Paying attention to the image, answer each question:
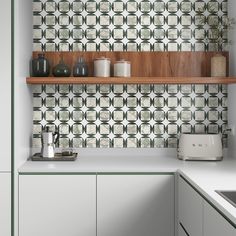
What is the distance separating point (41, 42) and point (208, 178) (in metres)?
1.78

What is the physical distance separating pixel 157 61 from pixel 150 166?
0.94 m

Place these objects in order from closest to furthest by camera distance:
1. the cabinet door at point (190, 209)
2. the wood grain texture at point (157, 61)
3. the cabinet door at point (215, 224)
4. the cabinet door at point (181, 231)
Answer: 1. the cabinet door at point (215, 224)
2. the cabinet door at point (190, 209)
3. the cabinet door at point (181, 231)
4. the wood grain texture at point (157, 61)

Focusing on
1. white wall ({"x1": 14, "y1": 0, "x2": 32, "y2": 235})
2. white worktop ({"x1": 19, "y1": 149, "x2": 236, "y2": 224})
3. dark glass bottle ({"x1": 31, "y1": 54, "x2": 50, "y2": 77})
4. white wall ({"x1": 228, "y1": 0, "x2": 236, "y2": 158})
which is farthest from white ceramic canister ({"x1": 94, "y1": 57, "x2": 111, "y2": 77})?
white wall ({"x1": 228, "y1": 0, "x2": 236, "y2": 158})

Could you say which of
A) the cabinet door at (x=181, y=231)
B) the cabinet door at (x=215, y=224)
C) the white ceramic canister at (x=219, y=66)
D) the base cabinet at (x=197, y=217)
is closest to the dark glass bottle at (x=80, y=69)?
the white ceramic canister at (x=219, y=66)

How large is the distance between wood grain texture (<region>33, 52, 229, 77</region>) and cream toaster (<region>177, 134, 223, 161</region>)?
0.53m

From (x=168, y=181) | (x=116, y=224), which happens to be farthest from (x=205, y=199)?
(x=116, y=224)

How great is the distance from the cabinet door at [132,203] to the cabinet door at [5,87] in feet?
2.12

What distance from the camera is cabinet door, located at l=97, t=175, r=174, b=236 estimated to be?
111 inches

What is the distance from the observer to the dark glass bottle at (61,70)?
3.21 m

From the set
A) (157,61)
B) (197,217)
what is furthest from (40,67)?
(197,217)

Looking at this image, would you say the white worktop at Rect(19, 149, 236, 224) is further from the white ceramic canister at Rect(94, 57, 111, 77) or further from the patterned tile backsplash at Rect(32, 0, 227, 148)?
the white ceramic canister at Rect(94, 57, 111, 77)

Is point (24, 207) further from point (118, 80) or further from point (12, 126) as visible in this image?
point (118, 80)

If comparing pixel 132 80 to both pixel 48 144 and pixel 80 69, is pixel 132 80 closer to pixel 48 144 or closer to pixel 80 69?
pixel 80 69

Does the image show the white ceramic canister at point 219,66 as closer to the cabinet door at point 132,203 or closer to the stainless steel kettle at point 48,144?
the cabinet door at point 132,203
